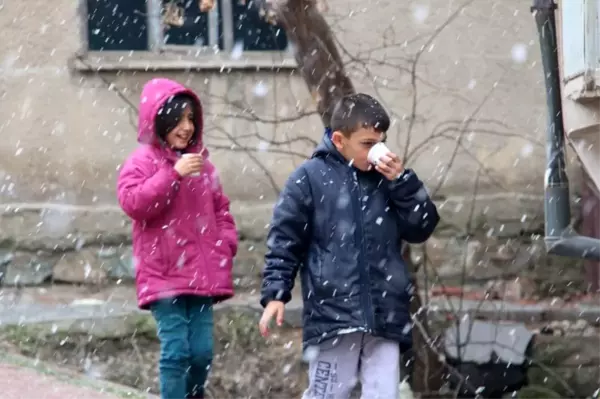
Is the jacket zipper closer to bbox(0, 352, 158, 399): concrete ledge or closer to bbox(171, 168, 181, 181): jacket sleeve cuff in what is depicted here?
bbox(171, 168, 181, 181): jacket sleeve cuff

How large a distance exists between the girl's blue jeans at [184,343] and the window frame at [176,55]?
170 inches

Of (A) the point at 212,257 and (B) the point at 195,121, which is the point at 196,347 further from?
(B) the point at 195,121

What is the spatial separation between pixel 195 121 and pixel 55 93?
401 centimetres

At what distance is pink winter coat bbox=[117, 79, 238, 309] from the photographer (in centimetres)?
495

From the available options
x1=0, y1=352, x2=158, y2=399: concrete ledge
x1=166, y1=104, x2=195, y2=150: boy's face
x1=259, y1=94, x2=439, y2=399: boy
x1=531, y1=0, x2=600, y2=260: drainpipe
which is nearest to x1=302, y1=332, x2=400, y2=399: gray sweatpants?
x1=259, y1=94, x2=439, y2=399: boy

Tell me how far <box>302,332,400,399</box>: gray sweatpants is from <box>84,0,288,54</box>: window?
17.1ft

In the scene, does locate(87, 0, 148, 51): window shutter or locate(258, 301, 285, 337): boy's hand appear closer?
locate(258, 301, 285, 337): boy's hand

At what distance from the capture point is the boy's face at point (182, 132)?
513cm

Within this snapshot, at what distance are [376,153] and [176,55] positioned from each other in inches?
203

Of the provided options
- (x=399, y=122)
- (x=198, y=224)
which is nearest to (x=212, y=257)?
(x=198, y=224)

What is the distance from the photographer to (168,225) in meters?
5.04

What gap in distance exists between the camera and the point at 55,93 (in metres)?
8.98

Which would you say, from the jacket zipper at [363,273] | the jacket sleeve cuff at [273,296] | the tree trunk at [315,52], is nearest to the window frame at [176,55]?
the tree trunk at [315,52]

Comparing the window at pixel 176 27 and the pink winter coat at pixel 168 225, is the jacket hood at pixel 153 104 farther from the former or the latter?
the window at pixel 176 27
